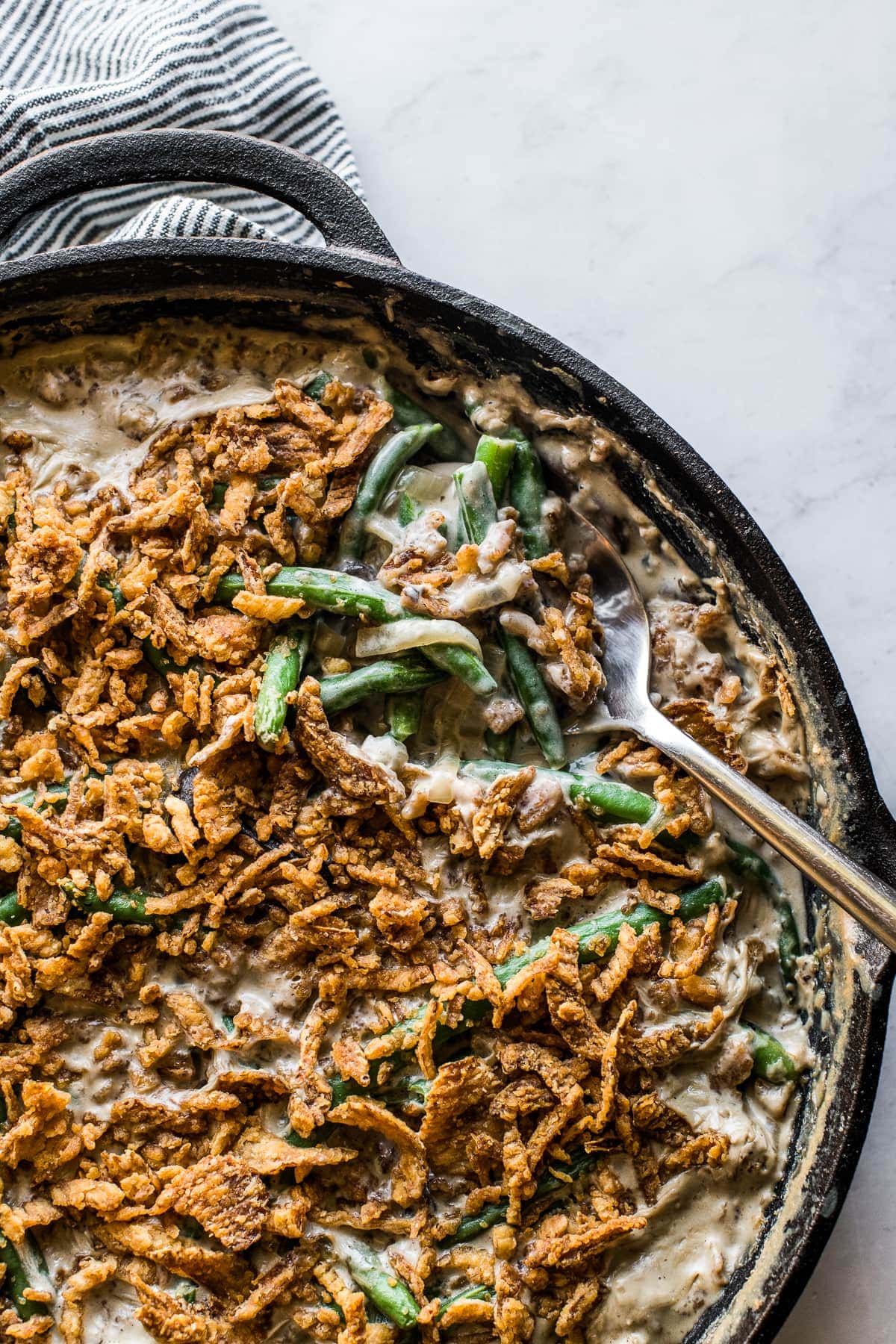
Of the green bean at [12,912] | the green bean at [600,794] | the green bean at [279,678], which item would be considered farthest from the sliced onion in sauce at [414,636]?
the green bean at [12,912]

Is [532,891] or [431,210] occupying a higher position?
[431,210]

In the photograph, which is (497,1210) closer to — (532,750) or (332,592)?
(532,750)

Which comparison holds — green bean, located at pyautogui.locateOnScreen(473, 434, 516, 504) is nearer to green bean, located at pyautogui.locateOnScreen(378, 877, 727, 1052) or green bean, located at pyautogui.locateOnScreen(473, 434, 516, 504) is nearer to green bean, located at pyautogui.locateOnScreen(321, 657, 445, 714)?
green bean, located at pyautogui.locateOnScreen(321, 657, 445, 714)

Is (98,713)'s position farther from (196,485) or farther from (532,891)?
(532,891)

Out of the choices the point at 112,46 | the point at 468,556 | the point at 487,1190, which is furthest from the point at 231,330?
the point at 487,1190

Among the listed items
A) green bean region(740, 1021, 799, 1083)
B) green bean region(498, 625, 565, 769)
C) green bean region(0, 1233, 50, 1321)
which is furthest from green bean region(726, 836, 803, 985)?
green bean region(0, 1233, 50, 1321)

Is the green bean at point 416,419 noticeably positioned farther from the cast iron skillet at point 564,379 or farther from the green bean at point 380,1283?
the green bean at point 380,1283
